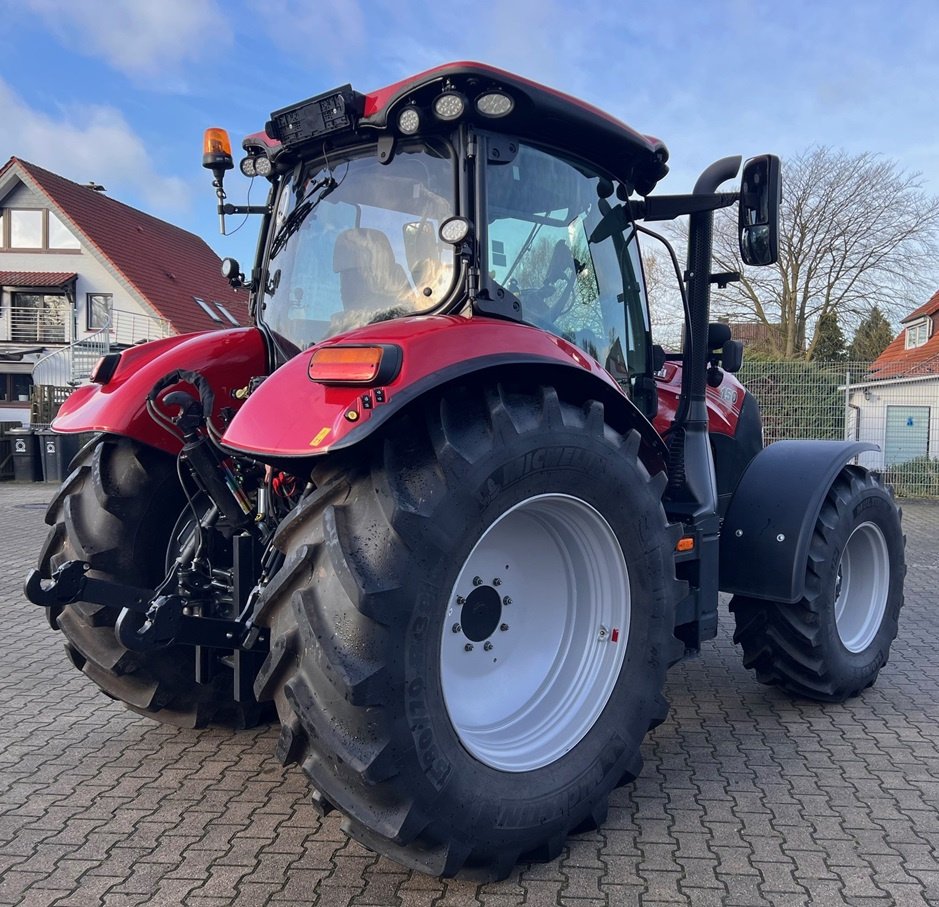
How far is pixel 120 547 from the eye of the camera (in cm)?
338

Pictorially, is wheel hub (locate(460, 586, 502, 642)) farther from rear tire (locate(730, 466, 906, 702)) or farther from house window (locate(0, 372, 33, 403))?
house window (locate(0, 372, 33, 403))

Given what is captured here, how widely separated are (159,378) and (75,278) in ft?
104

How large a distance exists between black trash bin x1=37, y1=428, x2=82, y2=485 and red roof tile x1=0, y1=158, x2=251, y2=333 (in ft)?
43.1

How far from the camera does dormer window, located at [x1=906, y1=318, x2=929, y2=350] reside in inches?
1217

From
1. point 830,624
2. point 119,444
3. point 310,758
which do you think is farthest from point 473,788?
point 830,624

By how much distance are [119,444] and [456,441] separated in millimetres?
1650

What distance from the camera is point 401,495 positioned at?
7.70ft

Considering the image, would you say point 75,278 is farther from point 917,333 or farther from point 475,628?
point 475,628

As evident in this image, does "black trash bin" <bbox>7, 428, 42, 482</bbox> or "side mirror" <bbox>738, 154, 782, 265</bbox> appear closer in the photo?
"side mirror" <bbox>738, 154, 782, 265</bbox>

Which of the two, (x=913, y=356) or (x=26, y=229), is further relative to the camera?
(x=26, y=229)

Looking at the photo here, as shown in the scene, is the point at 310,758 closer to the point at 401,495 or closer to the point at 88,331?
the point at 401,495

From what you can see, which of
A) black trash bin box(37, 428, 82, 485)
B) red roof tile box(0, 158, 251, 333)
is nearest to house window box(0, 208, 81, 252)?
red roof tile box(0, 158, 251, 333)

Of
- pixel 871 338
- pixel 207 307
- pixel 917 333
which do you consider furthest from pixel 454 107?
pixel 917 333

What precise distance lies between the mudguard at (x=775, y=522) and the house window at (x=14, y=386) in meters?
32.9
